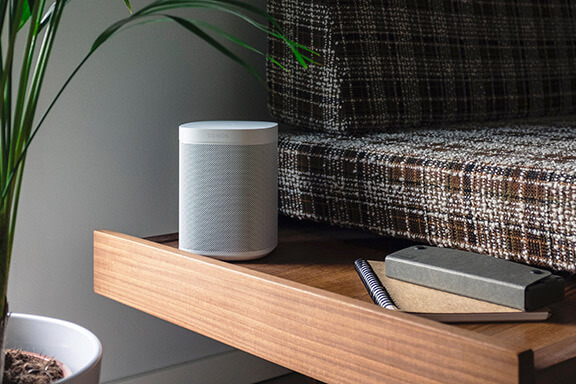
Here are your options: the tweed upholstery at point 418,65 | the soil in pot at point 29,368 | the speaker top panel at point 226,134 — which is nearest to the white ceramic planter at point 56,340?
the soil in pot at point 29,368

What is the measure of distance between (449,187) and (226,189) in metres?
0.31

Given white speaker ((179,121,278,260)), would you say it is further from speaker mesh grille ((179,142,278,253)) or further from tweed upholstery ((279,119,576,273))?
tweed upholstery ((279,119,576,273))

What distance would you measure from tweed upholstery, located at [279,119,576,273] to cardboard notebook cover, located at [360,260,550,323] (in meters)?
0.14

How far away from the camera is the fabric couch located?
2.85 ft

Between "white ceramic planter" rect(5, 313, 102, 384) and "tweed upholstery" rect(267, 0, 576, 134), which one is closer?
"white ceramic planter" rect(5, 313, 102, 384)

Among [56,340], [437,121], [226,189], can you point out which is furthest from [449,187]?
[56,340]

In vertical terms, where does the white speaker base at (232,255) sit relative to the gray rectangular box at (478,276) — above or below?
above

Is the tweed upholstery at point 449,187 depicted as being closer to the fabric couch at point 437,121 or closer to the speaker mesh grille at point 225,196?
the fabric couch at point 437,121

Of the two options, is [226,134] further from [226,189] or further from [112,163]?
[112,163]

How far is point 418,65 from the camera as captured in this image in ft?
4.22

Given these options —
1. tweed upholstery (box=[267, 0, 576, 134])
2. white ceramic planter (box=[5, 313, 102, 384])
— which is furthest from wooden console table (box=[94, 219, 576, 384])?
tweed upholstery (box=[267, 0, 576, 134])

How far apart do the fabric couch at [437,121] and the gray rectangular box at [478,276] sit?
0.08 metres

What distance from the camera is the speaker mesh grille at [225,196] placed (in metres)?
0.95

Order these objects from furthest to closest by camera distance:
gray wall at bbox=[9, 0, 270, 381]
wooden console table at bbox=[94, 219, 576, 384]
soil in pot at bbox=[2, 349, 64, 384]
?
gray wall at bbox=[9, 0, 270, 381], soil in pot at bbox=[2, 349, 64, 384], wooden console table at bbox=[94, 219, 576, 384]
